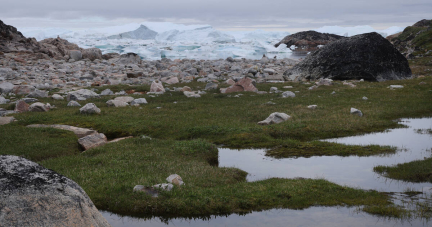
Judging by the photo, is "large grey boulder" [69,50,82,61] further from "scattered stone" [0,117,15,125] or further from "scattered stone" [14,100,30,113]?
"scattered stone" [0,117,15,125]

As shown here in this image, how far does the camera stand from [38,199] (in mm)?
5707

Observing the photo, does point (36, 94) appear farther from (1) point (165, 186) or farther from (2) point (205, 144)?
(1) point (165, 186)

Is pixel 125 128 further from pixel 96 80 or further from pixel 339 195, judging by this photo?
pixel 96 80

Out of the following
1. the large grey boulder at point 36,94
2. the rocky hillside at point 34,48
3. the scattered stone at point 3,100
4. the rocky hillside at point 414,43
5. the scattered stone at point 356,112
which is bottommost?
the scattered stone at point 3,100

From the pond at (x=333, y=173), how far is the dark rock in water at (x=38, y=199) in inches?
183

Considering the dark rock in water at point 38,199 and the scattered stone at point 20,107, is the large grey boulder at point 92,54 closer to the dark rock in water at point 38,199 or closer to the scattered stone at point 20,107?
the scattered stone at point 20,107

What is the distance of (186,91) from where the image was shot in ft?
117

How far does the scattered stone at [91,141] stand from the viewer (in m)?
18.0

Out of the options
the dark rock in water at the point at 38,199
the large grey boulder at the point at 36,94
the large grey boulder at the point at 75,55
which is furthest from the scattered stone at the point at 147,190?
the large grey boulder at the point at 75,55


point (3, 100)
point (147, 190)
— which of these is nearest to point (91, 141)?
point (147, 190)

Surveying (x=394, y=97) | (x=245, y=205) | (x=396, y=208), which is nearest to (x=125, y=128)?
(x=245, y=205)

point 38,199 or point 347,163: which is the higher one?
point 38,199

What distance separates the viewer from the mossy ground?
37.6ft

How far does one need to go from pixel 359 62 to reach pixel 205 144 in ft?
113
